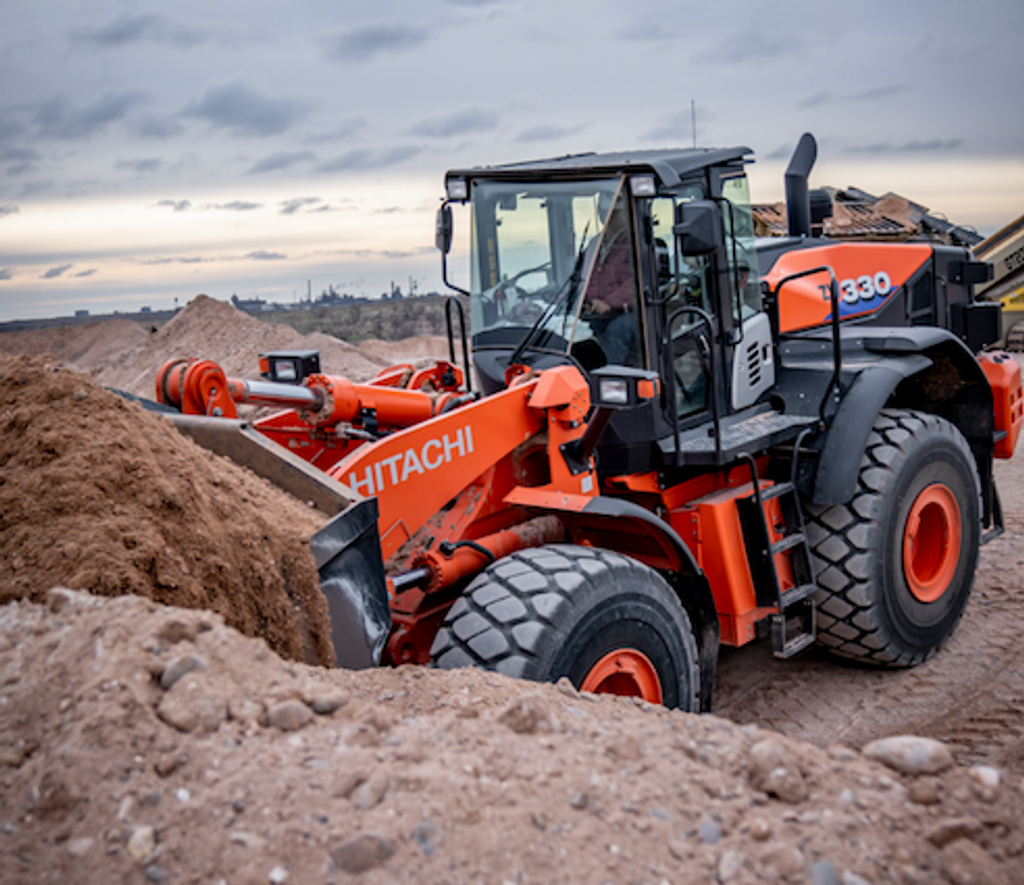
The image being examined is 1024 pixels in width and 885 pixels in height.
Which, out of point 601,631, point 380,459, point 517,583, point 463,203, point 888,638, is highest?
point 463,203

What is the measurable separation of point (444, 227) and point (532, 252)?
0.58 m

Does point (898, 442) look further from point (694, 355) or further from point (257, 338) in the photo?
point (257, 338)

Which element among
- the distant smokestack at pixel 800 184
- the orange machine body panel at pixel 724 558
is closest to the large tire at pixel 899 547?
the orange machine body panel at pixel 724 558

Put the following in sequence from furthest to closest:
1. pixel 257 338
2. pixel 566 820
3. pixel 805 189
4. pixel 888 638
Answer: pixel 257 338 → pixel 805 189 → pixel 888 638 → pixel 566 820

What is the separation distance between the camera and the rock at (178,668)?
7.23 feet

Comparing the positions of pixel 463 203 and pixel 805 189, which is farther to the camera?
pixel 805 189

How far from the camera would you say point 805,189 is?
6.71 metres

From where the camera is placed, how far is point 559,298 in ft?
14.5

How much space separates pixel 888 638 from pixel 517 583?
273 centimetres

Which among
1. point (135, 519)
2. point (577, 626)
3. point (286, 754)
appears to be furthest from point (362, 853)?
point (577, 626)

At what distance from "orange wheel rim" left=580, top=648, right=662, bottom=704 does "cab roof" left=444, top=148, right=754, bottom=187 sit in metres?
2.17

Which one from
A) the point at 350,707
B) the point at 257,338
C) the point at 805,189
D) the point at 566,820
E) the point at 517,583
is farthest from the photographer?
the point at 257,338

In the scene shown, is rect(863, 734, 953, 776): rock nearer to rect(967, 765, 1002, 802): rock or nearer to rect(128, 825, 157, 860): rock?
rect(967, 765, 1002, 802): rock

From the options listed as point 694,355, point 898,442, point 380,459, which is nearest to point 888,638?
point 898,442
